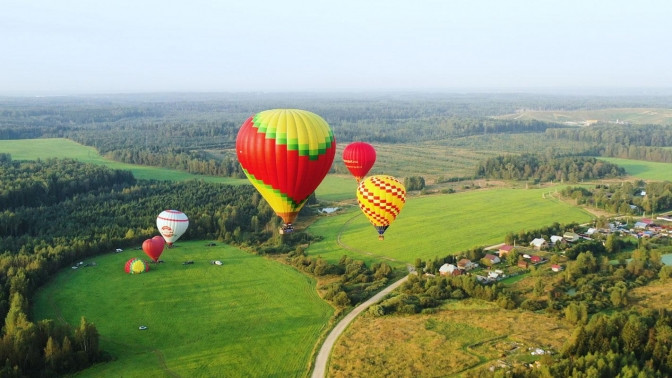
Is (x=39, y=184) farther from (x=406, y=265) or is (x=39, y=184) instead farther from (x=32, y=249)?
(x=406, y=265)

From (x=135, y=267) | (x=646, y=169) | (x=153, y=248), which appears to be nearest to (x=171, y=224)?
(x=153, y=248)

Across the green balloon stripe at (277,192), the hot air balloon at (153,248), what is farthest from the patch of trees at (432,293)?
the hot air balloon at (153,248)

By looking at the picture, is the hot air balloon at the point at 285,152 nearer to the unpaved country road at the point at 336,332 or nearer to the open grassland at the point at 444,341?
the unpaved country road at the point at 336,332

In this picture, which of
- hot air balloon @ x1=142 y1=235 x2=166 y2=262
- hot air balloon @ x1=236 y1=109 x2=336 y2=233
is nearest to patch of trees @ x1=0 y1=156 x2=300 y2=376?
hot air balloon @ x1=142 y1=235 x2=166 y2=262

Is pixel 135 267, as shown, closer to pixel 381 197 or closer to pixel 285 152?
pixel 381 197

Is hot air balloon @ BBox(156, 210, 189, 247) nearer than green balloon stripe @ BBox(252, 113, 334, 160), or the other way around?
green balloon stripe @ BBox(252, 113, 334, 160)

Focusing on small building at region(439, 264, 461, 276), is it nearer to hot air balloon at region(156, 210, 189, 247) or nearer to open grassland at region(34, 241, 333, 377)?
open grassland at region(34, 241, 333, 377)
